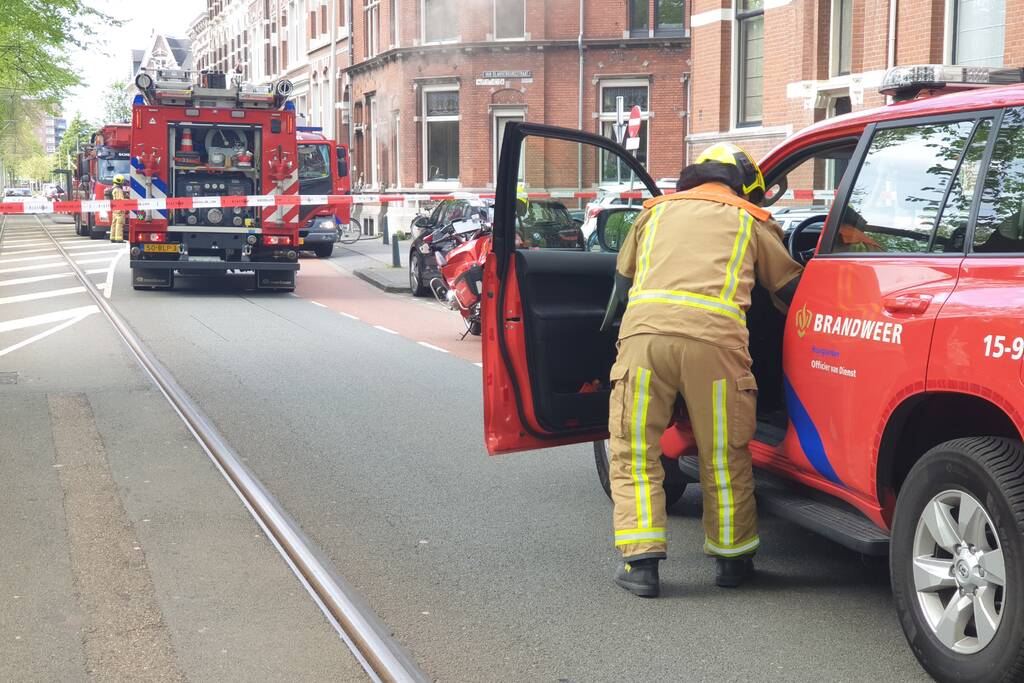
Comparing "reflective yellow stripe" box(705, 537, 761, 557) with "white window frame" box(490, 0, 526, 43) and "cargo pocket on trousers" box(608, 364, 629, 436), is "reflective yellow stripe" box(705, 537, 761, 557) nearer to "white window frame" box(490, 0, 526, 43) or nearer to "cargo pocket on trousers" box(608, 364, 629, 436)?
"cargo pocket on trousers" box(608, 364, 629, 436)

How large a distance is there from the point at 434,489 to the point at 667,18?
30.4 m

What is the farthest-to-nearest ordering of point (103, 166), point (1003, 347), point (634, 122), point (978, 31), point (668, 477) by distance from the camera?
point (103, 166)
point (634, 122)
point (978, 31)
point (668, 477)
point (1003, 347)

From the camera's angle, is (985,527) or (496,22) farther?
(496,22)

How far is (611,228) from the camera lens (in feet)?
21.6

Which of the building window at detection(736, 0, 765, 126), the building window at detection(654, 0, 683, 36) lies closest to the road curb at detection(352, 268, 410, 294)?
the building window at detection(736, 0, 765, 126)

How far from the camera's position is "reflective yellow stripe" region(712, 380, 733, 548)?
15.9 feet

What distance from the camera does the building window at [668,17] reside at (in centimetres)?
3509

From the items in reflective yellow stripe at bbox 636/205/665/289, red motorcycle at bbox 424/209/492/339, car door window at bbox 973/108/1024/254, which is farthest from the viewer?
red motorcycle at bbox 424/209/492/339

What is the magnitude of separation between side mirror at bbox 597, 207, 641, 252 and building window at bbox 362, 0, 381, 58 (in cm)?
3477

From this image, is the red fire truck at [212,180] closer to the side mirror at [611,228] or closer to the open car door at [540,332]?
the side mirror at [611,228]

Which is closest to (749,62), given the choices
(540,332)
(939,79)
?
(540,332)

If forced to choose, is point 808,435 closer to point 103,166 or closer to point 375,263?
point 375,263

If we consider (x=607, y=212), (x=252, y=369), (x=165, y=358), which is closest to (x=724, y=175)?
(x=607, y=212)

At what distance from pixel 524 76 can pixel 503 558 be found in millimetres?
31283
